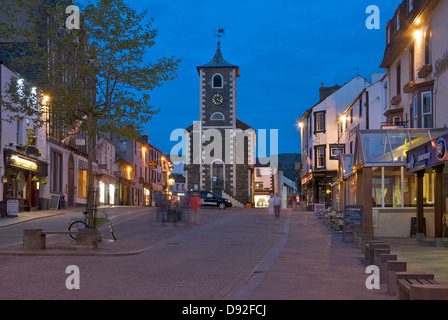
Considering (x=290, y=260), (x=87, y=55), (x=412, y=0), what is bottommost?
(x=290, y=260)

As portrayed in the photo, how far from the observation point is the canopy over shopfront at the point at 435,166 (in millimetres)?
18031

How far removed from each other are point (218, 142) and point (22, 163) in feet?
140

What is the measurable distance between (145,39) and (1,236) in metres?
8.85

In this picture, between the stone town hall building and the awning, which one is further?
the stone town hall building

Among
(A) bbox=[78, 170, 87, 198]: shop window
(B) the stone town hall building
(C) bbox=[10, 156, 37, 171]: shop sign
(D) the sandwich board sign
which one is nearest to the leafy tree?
(D) the sandwich board sign

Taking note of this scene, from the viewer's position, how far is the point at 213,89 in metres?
78.6

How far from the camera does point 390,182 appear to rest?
81.5 feet

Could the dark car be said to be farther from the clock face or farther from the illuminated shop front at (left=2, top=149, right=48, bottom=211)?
the clock face

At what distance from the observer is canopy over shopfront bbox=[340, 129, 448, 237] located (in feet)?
80.1

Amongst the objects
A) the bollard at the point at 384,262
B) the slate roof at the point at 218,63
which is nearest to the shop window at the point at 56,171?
the slate roof at the point at 218,63

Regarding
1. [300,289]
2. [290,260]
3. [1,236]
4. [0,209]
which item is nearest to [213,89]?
[0,209]

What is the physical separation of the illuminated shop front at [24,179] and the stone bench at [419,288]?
2958 centimetres

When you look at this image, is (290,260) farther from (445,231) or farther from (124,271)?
(445,231)
